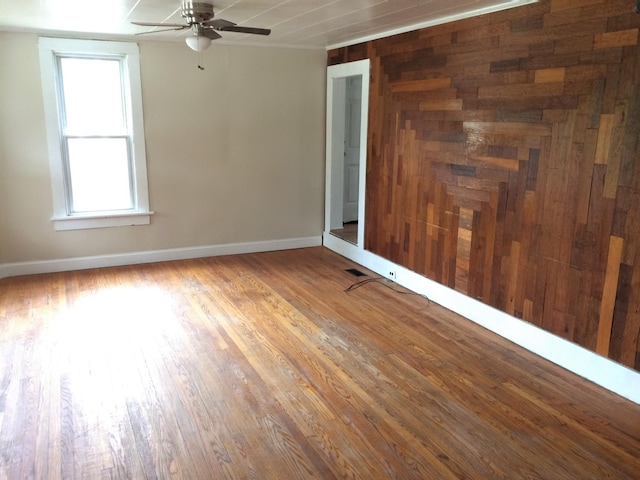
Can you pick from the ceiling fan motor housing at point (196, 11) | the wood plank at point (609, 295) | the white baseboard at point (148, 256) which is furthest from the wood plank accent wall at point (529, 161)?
the ceiling fan motor housing at point (196, 11)

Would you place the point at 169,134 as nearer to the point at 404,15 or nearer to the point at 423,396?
the point at 404,15

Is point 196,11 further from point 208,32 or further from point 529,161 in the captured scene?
point 529,161

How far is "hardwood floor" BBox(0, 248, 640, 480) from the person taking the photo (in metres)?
2.35

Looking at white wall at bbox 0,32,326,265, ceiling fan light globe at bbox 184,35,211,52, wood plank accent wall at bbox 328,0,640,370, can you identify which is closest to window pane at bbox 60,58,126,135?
white wall at bbox 0,32,326,265

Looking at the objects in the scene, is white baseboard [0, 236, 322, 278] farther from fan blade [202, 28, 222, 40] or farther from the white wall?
fan blade [202, 28, 222, 40]

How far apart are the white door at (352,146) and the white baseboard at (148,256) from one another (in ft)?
3.87

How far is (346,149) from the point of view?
7.09 meters

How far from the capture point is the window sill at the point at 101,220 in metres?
5.05

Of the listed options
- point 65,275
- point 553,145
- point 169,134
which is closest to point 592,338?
point 553,145

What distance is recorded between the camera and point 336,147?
19.6 ft

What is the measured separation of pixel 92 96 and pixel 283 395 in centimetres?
374

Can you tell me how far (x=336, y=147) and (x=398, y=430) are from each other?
12.9 feet

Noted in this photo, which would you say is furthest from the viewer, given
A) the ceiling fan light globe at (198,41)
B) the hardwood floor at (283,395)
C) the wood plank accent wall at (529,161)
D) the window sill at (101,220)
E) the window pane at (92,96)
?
the window sill at (101,220)

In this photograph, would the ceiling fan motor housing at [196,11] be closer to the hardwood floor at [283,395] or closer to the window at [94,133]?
the window at [94,133]
